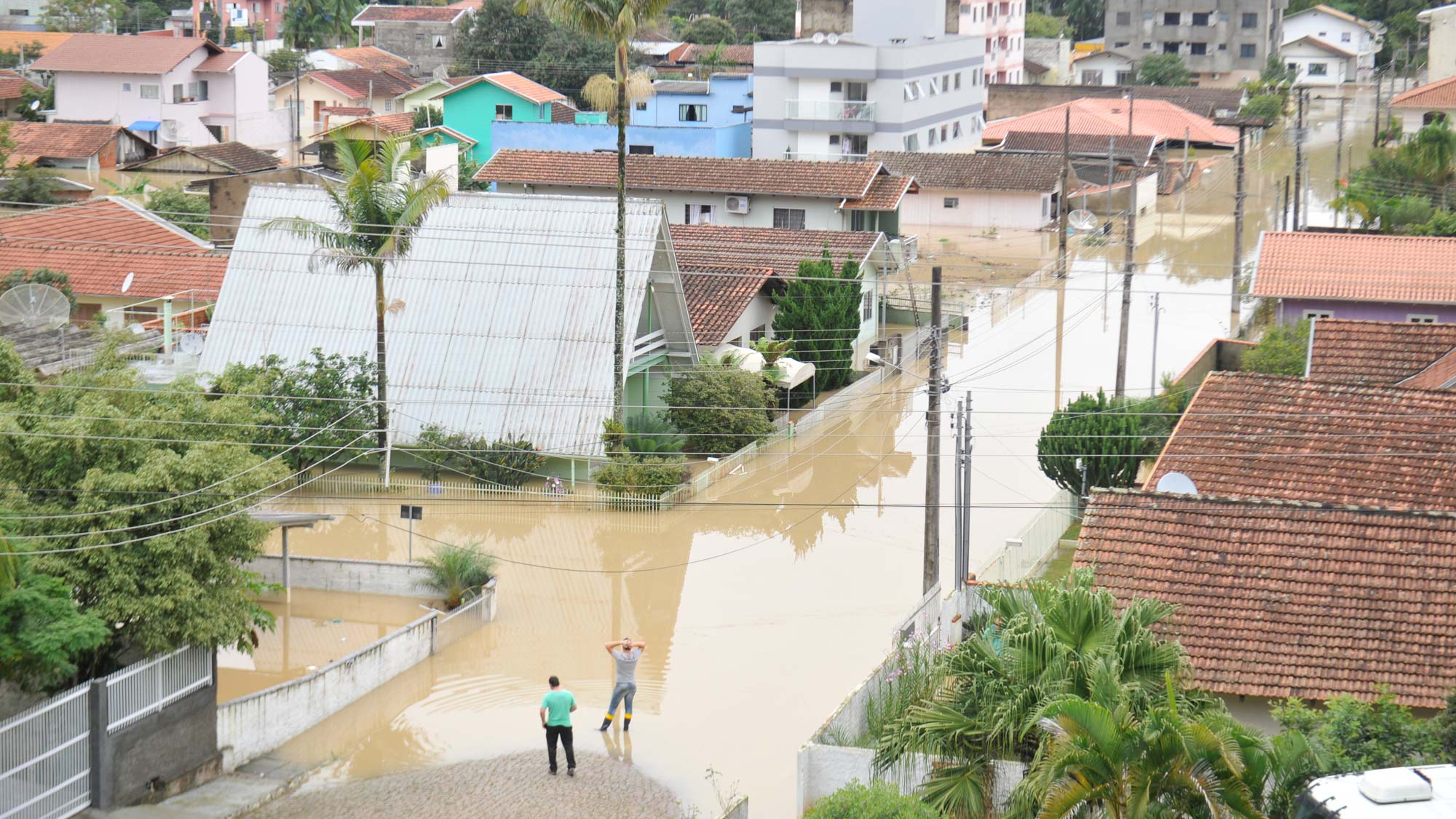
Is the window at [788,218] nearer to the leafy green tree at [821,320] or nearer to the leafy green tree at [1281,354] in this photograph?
the leafy green tree at [821,320]

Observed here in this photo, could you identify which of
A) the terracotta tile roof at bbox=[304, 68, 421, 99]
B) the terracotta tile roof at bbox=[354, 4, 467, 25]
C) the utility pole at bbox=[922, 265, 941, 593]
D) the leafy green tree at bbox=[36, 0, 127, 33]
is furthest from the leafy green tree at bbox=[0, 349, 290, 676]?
the terracotta tile roof at bbox=[354, 4, 467, 25]

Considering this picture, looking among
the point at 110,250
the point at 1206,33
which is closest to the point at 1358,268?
the point at 110,250

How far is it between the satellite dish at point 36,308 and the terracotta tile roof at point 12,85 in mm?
42449

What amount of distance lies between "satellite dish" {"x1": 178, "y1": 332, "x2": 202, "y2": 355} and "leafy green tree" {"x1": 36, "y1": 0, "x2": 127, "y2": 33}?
6571cm

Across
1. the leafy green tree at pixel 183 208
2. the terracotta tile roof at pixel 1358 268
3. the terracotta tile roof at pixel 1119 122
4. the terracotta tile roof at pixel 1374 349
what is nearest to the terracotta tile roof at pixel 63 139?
the leafy green tree at pixel 183 208

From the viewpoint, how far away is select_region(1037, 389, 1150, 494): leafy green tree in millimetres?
23703

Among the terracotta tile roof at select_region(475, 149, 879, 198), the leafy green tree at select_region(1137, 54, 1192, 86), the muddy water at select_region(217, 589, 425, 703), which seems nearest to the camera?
the muddy water at select_region(217, 589, 425, 703)

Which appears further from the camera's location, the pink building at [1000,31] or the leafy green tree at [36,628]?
the pink building at [1000,31]

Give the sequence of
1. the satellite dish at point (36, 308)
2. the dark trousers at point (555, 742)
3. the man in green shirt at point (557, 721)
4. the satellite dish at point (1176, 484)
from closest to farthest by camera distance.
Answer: the man in green shirt at point (557, 721), the dark trousers at point (555, 742), the satellite dish at point (1176, 484), the satellite dish at point (36, 308)

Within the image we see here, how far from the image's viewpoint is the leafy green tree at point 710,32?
91.5m

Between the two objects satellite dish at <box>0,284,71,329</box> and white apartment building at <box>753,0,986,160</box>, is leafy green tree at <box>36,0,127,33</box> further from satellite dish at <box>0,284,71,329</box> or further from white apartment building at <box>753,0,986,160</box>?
satellite dish at <box>0,284,71,329</box>

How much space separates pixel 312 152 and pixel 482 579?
42.9 metres

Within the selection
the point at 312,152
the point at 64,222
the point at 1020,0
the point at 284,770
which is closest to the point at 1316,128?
the point at 1020,0

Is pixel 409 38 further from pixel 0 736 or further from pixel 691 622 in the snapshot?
pixel 0 736
